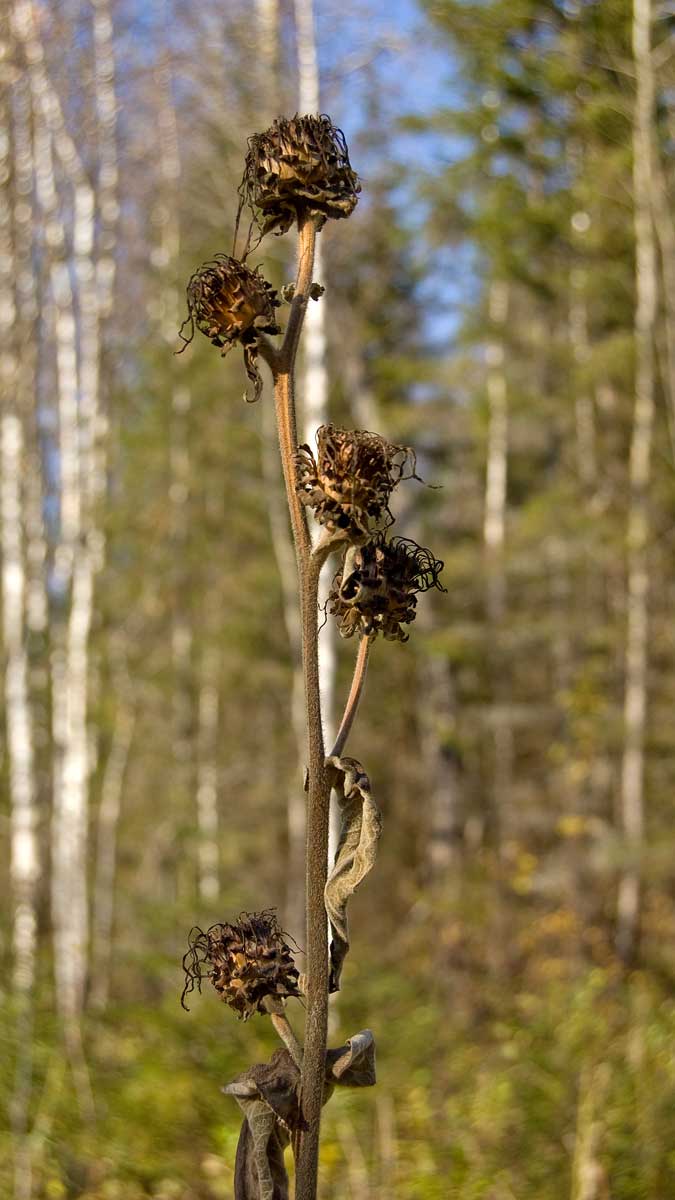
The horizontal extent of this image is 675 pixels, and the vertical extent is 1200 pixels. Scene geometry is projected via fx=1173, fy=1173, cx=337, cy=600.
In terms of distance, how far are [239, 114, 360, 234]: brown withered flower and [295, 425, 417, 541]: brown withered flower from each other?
0.91ft

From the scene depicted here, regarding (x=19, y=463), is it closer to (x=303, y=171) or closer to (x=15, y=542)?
(x=15, y=542)

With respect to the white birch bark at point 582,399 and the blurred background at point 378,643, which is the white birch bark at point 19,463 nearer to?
the blurred background at point 378,643

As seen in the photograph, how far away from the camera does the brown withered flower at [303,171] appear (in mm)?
1294

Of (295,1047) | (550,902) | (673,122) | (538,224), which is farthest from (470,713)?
(295,1047)

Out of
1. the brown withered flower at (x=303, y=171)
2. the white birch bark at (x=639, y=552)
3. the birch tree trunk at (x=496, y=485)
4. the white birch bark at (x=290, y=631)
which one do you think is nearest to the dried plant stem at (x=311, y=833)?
the brown withered flower at (x=303, y=171)

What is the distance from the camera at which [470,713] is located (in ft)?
41.2

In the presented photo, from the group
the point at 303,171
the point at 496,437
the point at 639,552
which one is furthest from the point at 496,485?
the point at 303,171

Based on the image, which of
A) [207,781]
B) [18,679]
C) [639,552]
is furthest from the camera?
[207,781]

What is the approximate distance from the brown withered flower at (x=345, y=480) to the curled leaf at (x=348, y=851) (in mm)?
247

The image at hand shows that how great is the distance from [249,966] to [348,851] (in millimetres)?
159

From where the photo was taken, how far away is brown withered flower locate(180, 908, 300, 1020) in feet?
4.04

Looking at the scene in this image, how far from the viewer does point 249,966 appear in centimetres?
124

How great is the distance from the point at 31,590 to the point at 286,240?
328 cm

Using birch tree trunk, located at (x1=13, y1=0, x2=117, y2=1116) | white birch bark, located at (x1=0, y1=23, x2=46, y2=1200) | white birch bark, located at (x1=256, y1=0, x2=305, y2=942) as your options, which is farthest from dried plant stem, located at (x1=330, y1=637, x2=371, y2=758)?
white birch bark, located at (x1=256, y1=0, x2=305, y2=942)
